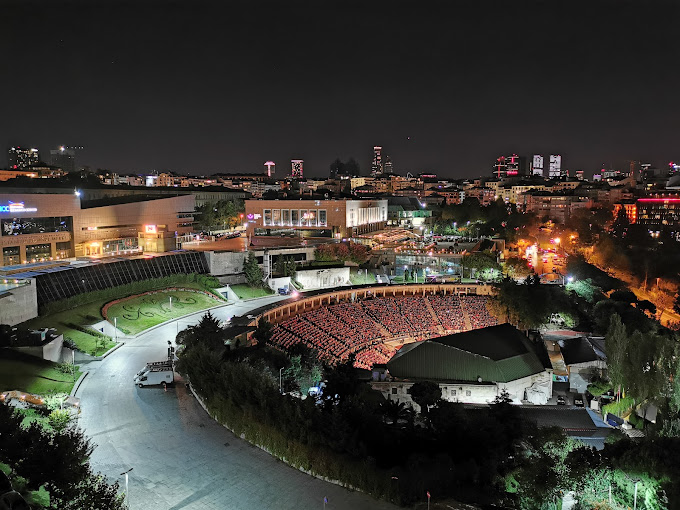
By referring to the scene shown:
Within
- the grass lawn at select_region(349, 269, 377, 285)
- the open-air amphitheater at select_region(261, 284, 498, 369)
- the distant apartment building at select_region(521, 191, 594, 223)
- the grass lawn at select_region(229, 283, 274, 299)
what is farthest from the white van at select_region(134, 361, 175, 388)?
the distant apartment building at select_region(521, 191, 594, 223)

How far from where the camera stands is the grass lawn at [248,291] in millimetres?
40438

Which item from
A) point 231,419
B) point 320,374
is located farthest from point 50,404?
point 320,374

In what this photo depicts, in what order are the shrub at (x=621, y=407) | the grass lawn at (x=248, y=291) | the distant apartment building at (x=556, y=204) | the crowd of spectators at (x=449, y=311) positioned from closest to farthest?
the shrub at (x=621, y=407), the crowd of spectators at (x=449, y=311), the grass lawn at (x=248, y=291), the distant apartment building at (x=556, y=204)

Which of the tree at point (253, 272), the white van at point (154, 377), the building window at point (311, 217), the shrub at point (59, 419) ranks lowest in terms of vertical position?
the white van at point (154, 377)

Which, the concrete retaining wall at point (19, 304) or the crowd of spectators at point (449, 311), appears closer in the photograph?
the concrete retaining wall at point (19, 304)

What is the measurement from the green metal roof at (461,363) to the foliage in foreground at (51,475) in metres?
16.8

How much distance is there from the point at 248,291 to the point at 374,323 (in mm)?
10776

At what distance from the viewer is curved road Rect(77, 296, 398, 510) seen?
14.0 meters

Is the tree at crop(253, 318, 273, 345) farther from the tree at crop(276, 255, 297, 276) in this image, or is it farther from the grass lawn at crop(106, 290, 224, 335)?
the tree at crop(276, 255, 297, 276)

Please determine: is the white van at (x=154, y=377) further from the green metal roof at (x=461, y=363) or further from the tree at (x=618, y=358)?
the tree at (x=618, y=358)

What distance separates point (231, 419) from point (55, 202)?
29995 millimetres

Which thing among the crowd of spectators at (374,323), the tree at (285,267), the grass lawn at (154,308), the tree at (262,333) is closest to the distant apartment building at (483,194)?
the crowd of spectators at (374,323)

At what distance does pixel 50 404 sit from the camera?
58.1 ft

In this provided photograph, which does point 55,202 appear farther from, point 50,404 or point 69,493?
point 69,493
